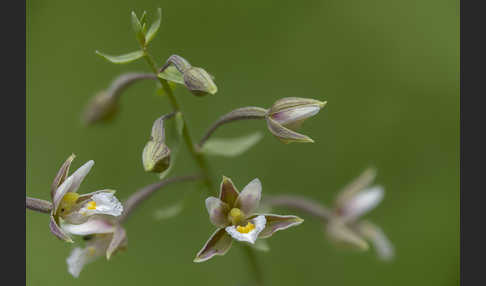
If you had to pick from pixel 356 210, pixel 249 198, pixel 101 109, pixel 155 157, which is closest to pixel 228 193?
pixel 249 198

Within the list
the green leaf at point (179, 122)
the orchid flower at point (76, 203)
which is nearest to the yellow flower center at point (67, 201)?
the orchid flower at point (76, 203)

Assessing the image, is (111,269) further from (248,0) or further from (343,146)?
(248,0)

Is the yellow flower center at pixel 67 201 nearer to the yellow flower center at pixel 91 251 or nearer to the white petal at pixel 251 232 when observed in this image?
the yellow flower center at pixel 91 251

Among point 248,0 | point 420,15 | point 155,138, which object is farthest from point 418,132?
point 155,138

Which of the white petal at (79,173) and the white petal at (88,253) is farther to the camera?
the white petal at (88,253)

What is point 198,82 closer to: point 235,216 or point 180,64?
point 180,64

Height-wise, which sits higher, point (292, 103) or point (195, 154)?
point (292, 103)
